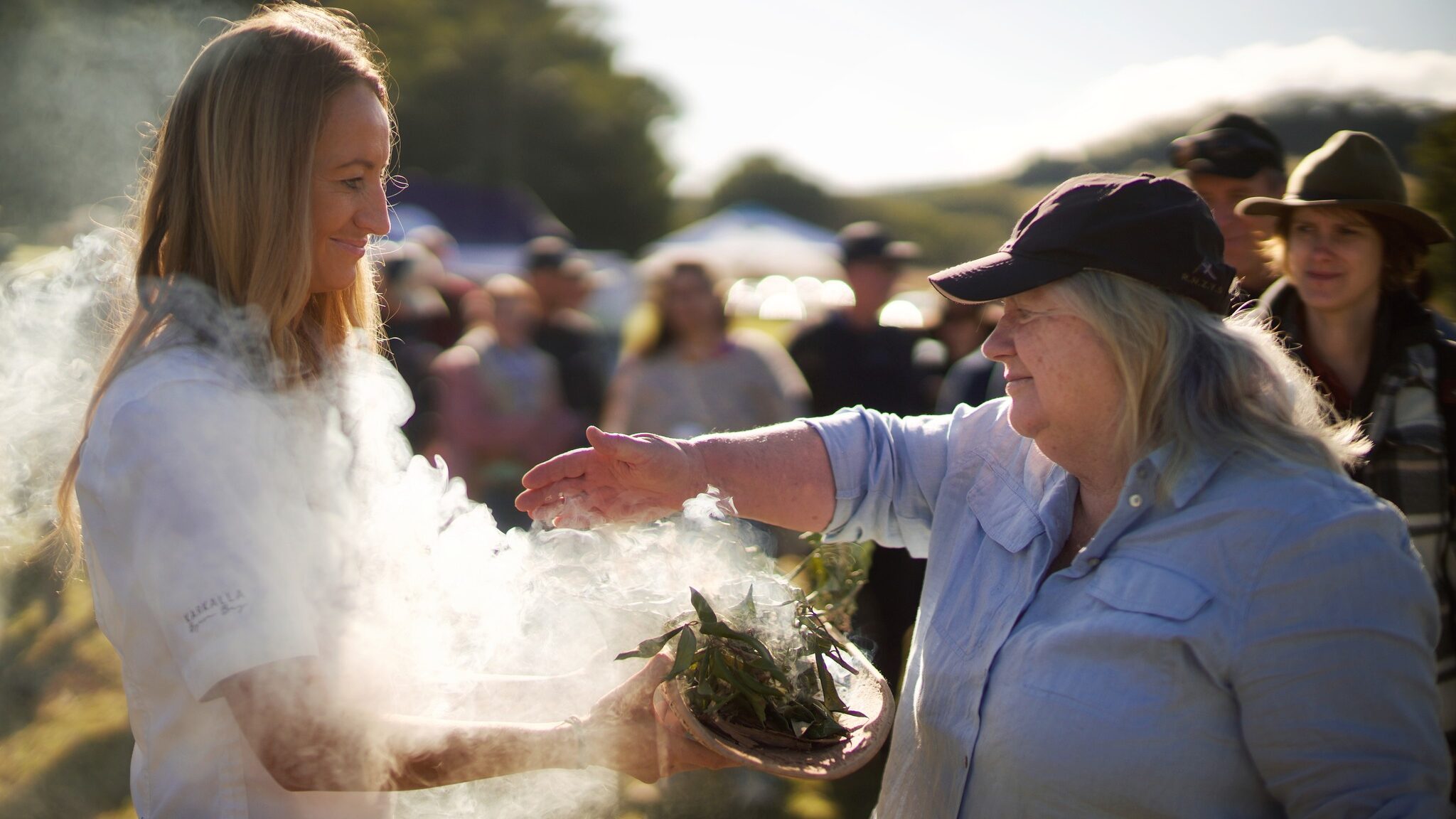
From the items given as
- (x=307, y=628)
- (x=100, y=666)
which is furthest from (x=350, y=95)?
(x=100, y=666)

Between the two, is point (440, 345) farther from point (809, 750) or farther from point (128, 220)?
point (809, 750)

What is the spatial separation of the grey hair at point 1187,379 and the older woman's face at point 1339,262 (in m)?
1.36

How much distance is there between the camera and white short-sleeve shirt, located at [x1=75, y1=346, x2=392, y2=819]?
57.4 inches

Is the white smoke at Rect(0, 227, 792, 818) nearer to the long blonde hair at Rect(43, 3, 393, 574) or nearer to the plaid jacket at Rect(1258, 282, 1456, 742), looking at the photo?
the long blonde hair at Rect(43, 3, 393, 574)

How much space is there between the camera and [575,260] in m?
7.20

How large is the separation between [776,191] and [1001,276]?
61965 mm

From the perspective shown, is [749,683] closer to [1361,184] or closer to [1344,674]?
[1344,674]

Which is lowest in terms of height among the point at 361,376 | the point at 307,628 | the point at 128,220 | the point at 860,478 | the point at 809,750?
the point at 809,750

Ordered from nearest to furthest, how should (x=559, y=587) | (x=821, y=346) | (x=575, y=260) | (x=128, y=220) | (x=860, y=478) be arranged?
(x=128, y=220) → (x=559, y=587) → (x=860, y=478) → (x=821, y=346) → (x=575, y=260)

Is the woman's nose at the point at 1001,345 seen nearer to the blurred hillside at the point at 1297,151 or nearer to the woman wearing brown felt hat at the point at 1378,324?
the blurred hillside at the point at 1297,151

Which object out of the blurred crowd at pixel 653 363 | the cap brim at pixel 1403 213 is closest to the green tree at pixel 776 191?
the blurred crowd at pixel 653 363

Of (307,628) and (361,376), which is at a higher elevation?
(361,376)

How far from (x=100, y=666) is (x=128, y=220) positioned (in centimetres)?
494

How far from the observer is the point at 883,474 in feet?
7.45
